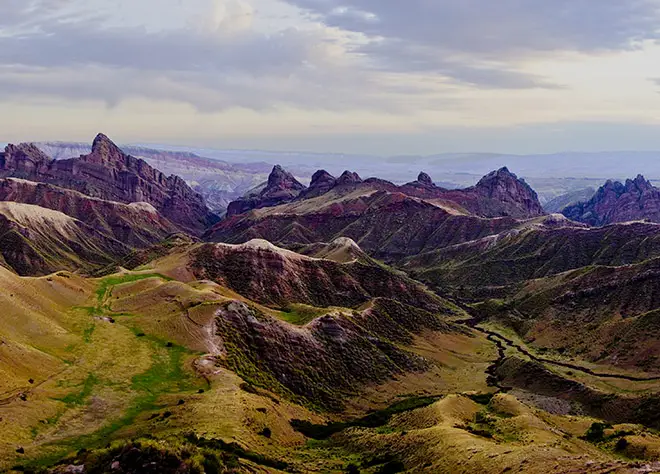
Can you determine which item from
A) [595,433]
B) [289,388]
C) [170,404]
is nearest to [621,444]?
[595,433]

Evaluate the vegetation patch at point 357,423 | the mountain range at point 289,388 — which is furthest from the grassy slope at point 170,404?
the vegetation patch at point 357,423

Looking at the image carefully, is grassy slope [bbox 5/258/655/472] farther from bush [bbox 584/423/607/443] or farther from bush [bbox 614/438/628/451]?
bush [bbox 614/438/628/451]

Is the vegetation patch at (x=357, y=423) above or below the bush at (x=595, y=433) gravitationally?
below

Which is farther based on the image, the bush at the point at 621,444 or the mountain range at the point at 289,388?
the bush at the point at 621,444

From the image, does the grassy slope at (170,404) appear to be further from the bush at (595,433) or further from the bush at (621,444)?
the bush at (621,444)

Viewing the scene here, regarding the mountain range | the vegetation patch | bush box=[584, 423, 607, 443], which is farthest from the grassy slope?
the vegetation patch

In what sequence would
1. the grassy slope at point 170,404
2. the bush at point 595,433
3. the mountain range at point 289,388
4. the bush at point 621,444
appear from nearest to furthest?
the mountain range at point 289,388 → the grassy slope at point 170,404 → the bush at point 621,444 → the bush at point 595,433

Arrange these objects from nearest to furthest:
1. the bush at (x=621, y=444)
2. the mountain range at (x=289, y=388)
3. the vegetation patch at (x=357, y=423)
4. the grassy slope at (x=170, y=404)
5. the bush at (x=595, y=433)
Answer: the mountain range at (x=289, y=388) < the grassy slope at (x=170, y=404) < the bush at (x=621, y=444) < the bush at (x=595, y=433) < the vegetation patch at (x=357, y=423)

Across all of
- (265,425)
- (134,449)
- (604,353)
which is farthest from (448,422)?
(604,353)

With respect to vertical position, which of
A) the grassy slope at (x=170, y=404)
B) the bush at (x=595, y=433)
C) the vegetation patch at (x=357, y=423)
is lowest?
the vegetation patch at (x=357, y=423)

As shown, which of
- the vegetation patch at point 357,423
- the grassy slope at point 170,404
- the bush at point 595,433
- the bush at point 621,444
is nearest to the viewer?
the grassy slope at point 170,404

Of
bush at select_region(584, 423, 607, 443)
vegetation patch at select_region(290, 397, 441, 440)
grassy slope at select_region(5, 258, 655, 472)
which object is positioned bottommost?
vegetation patch at select_region(290, 397, 441, 440)

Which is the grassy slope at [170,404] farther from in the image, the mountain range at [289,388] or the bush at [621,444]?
the bush at [621,444]
